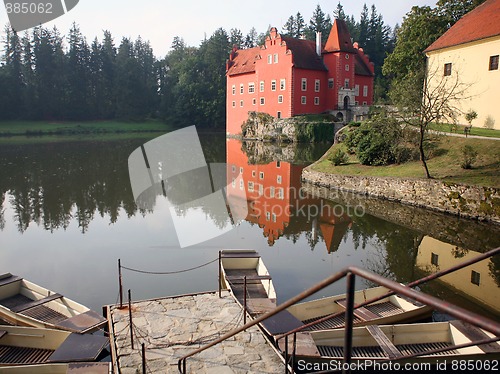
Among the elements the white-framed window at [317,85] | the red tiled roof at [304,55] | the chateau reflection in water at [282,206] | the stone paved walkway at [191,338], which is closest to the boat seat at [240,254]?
the stone paved walkway at [191,338]

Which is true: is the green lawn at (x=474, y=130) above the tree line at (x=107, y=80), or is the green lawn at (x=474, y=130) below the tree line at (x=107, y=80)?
below

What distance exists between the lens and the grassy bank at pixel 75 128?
67.9 metres

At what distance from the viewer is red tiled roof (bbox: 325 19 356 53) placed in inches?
2103

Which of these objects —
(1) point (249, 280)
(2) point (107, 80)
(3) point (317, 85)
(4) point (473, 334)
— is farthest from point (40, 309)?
(2) point (107, 80)

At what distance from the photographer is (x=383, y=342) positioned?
7711 mm

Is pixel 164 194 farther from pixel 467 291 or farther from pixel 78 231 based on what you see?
pixel 467 291

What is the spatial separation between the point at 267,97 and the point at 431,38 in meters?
23.0

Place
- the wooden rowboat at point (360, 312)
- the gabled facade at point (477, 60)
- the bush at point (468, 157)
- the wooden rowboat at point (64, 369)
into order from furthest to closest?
1. the gabled facade at point (477, 60)
2. the bush at point (468, 157)
3. the wooden rowboat at point (360, 312)
4. the wooden rowboat at point (64, 369)

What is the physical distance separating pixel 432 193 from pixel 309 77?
37.1 meters

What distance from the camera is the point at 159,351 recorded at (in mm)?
7598

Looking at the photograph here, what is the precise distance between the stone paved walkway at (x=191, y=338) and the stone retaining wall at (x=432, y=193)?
12769 mm

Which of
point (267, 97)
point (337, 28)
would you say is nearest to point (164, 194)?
point (267, 97)

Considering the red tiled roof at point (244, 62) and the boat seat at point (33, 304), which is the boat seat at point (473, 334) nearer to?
the boat seat at point (33, 304)

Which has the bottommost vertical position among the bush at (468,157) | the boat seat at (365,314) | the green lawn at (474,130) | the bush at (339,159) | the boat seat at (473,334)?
the boat seat at (365,314)
